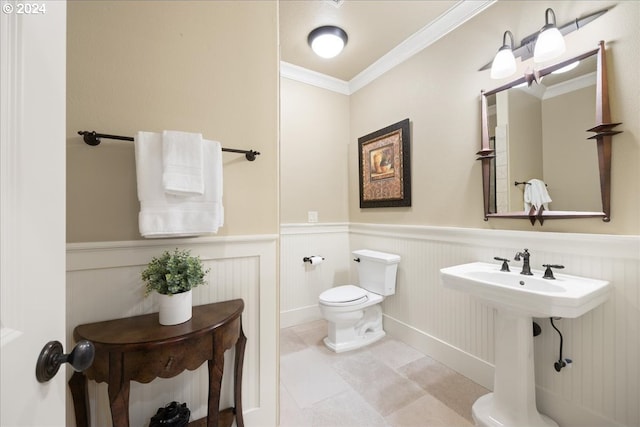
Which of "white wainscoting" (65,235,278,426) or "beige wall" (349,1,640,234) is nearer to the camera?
"white wainscoting" (65,235,278,426)

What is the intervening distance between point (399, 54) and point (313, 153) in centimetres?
119

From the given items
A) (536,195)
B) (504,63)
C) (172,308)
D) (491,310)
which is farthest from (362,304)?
(504,63)

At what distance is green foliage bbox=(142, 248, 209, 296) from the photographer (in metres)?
1.00

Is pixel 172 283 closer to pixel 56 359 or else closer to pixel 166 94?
pixel 56 359

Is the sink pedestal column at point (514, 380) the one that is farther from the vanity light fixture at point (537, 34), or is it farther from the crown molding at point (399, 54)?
the crown molding at point (399, 54)

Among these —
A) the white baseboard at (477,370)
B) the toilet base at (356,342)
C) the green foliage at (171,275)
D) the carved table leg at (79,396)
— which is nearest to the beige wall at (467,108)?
the white baseboard at (477,370)

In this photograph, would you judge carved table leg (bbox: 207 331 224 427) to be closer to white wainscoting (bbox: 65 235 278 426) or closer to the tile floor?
white wainscoting (bbox: 65 235 278 426)

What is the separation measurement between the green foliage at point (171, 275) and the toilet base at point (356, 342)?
1479 millimetres

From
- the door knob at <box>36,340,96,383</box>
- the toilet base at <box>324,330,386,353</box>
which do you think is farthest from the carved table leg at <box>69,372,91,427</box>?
the toilet base at <box>324,330,386,353</box>

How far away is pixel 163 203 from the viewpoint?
3.46 ft

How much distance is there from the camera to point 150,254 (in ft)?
3.72

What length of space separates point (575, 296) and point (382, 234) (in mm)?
1533

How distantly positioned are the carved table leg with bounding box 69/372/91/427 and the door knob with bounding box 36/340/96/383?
2.35 feet

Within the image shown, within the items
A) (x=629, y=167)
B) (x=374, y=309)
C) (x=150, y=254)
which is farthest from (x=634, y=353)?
(x=150, y=254)
